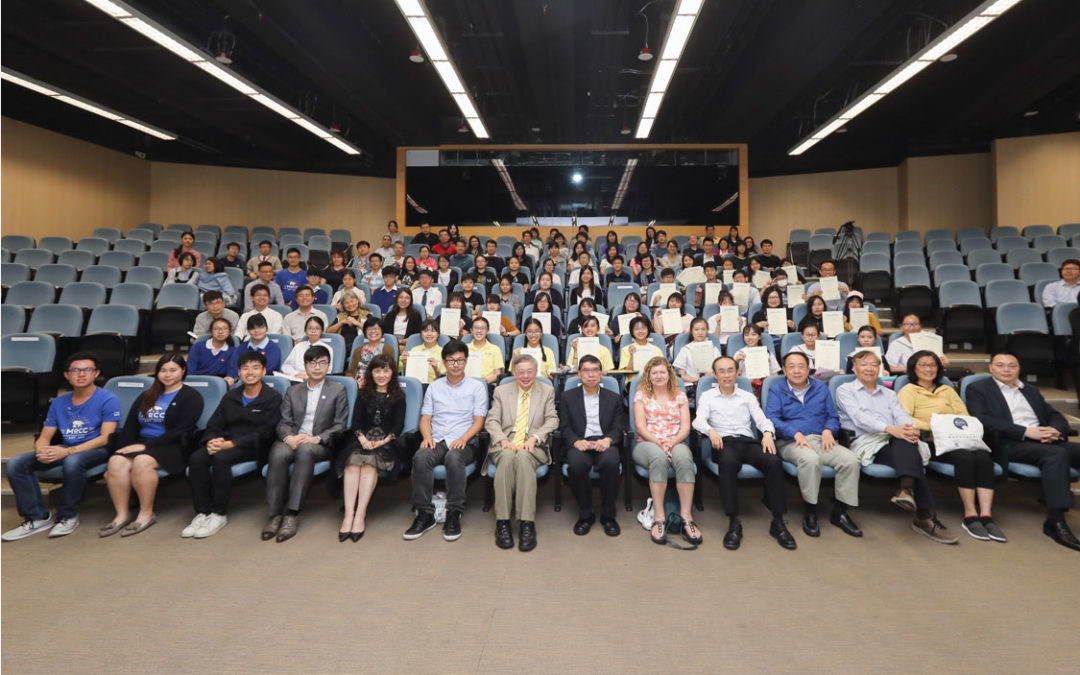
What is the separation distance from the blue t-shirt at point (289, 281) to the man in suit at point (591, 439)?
14.4ft

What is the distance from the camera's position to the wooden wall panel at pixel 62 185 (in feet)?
29.2

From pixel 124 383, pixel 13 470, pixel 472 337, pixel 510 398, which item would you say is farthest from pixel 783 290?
pixel 13 470

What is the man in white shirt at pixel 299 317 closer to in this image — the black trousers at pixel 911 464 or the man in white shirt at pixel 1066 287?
the black trousers at pixel 911 464

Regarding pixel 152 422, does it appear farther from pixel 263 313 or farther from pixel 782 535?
pixel 782 535

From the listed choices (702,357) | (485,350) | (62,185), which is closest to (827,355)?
(702,357)

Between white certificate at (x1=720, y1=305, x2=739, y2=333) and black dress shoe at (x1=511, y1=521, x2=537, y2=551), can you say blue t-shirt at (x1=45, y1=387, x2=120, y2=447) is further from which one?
white certificate at (x1=720, y1=305, x2=739, y2=333)

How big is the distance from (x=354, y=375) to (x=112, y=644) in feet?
7.87

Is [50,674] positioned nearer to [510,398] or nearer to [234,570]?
[234,570]

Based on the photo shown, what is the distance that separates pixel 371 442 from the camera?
3336 millimetres

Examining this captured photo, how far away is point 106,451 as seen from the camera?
133 inches

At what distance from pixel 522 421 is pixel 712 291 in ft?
12.2

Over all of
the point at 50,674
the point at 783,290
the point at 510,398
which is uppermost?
the point at 783,290

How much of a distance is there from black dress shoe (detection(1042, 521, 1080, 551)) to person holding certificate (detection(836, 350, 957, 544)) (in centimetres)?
57

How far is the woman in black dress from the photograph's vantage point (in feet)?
10.7
